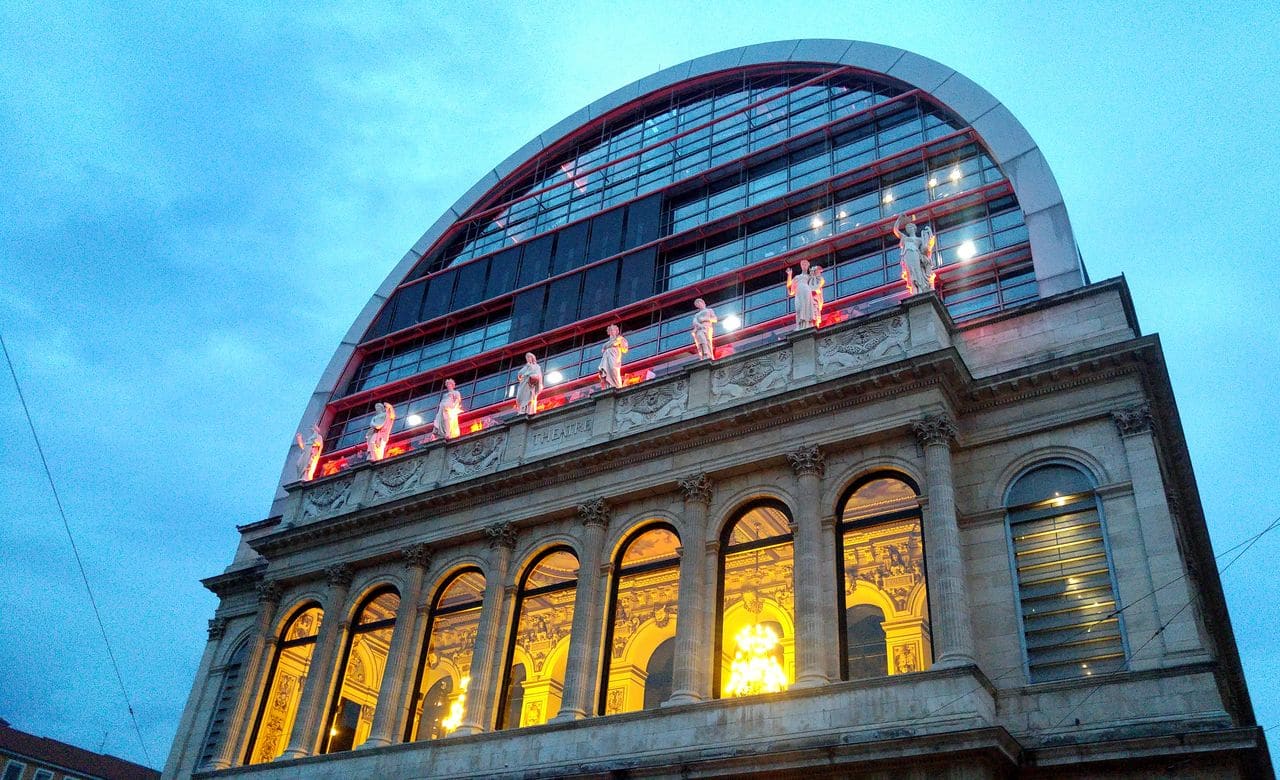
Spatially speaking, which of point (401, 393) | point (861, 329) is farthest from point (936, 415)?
point (401, 393)

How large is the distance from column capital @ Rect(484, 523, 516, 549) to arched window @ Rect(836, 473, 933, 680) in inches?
A: 347

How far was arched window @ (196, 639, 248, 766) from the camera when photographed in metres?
31.6

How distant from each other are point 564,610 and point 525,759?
726 cm

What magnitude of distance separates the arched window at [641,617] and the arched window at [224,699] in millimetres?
11471

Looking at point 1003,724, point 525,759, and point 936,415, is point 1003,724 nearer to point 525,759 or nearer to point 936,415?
point 936,415

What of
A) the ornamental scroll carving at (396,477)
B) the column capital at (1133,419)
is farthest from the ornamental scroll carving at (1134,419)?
the ornamental scroll carving at (396,477)

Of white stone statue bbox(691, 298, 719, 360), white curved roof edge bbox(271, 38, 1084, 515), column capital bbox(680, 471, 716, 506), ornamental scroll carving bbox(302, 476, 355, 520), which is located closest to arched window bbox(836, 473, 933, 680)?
column capital bbox(680, 471, 716, 506)

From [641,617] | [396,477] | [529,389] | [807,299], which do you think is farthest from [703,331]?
[396,477]

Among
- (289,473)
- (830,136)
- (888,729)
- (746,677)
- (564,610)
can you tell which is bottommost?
(888,729)

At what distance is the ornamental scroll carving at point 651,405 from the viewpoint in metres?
26.9

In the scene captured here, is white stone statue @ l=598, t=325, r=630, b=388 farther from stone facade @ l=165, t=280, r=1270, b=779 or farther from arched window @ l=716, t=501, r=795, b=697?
arched window @ l=716, t=501, r=795, b=697

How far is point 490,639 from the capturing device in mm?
25859

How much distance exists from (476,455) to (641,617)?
6.81 meters

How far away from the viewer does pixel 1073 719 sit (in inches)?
729
